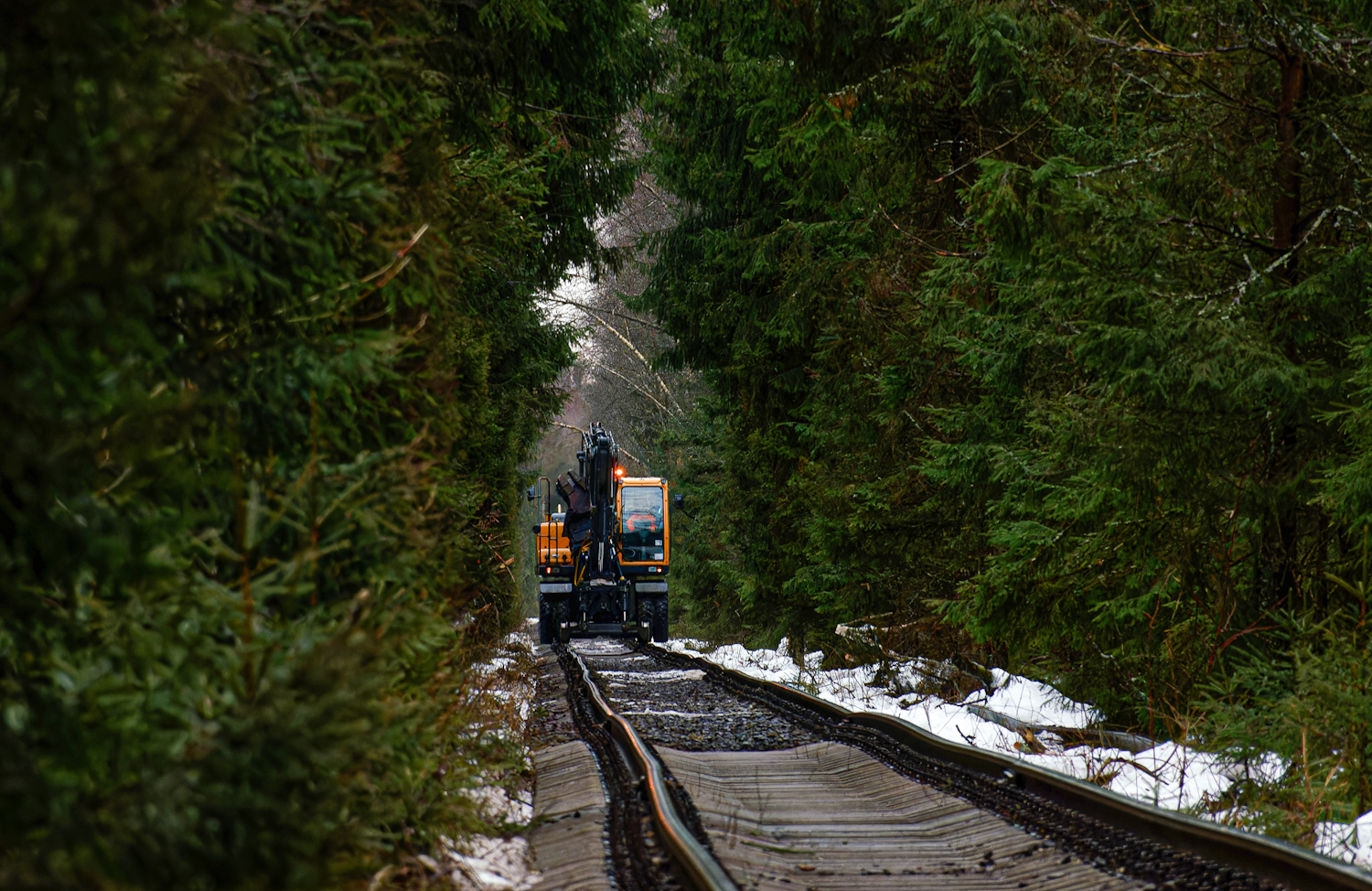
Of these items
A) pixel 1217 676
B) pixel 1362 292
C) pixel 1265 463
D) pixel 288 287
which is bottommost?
pixel 1217 676

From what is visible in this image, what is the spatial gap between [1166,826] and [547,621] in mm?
19973

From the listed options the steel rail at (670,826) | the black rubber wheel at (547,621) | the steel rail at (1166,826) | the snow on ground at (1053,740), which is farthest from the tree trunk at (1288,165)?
the black rubber wheel at (547,621)

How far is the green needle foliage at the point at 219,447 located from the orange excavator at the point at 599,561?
57.2ft

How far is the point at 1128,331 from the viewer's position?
7738 millimetres

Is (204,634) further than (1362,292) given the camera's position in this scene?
No

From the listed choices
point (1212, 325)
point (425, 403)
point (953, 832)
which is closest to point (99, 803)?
point (425, 403)

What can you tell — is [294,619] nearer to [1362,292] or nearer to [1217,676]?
[1217,676]

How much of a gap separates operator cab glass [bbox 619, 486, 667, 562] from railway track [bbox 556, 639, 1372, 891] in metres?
15.4

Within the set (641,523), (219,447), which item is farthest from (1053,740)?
(641,523)

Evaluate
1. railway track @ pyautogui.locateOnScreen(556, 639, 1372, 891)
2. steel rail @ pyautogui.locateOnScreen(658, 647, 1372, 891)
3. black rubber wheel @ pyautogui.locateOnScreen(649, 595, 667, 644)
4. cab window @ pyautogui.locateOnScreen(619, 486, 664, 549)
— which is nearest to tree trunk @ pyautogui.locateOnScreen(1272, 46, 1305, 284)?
steel rail @ pyautogui.locateOnScreen(658, 647, 1372, 891)

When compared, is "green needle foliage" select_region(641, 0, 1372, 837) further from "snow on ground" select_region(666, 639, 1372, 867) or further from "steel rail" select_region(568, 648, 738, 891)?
"steel rail" select_region(568, 648, 738, 891)

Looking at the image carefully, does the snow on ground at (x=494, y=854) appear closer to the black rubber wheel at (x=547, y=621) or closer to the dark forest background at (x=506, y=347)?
the dark forest background at (x=506, y=347)

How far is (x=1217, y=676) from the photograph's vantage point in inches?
325

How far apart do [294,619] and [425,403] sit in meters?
1.39
